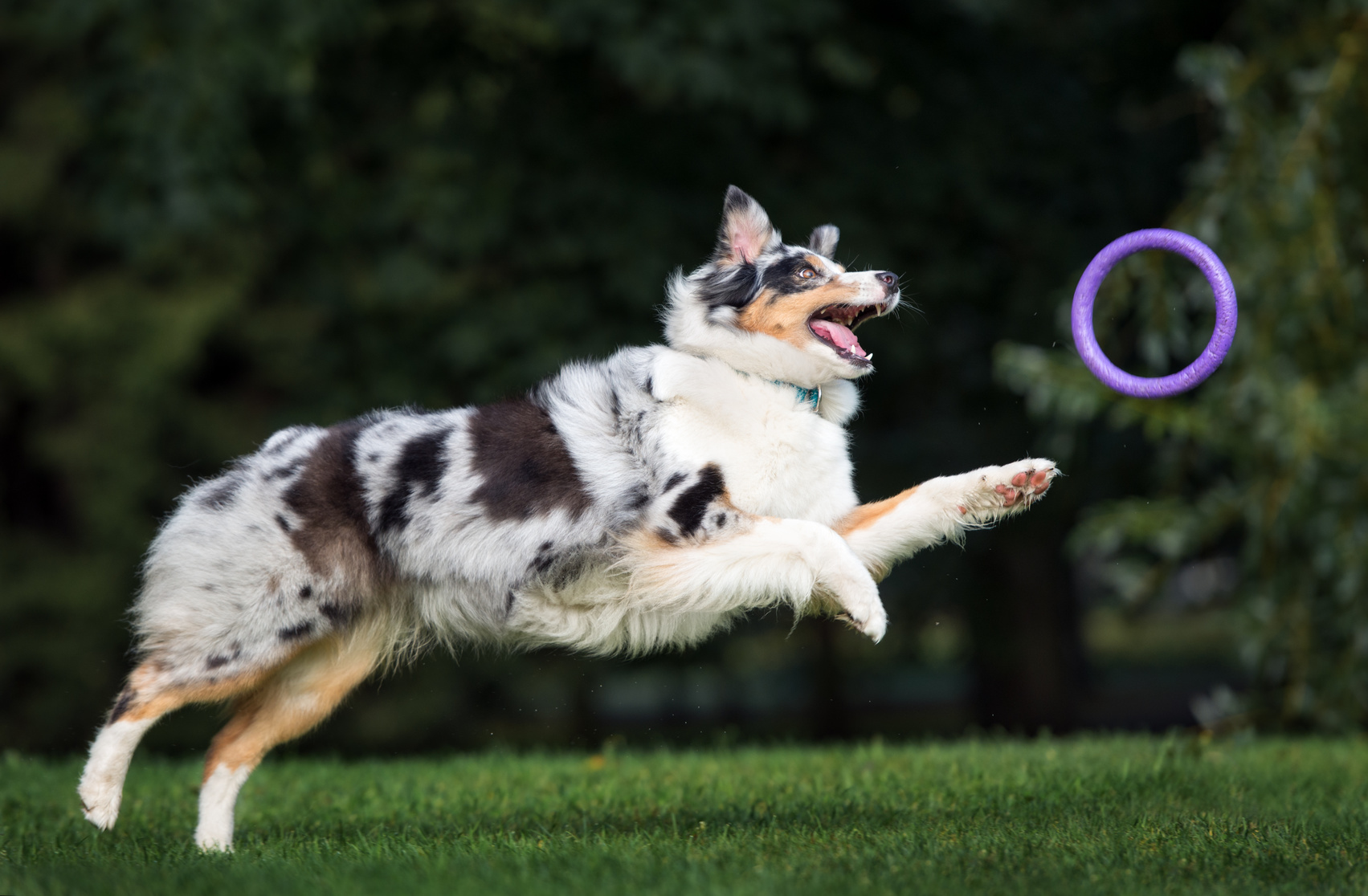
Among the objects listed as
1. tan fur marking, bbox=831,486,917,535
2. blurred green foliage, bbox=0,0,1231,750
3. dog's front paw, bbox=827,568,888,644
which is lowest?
dog's front paw, bbox=827,568,888,644

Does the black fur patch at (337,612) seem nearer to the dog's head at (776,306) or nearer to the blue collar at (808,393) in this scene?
the dog's head at (776,306)

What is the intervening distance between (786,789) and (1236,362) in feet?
12.6

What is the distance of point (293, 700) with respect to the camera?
207 inches

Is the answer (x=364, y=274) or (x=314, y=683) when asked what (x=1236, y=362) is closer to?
(x=314, y=683)

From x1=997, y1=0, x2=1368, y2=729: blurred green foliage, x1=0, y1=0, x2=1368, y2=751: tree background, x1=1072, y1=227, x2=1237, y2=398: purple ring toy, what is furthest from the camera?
x1=0, y1=0, x2=1368, y2=751: tree background

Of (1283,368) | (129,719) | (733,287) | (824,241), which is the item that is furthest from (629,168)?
(129,719)

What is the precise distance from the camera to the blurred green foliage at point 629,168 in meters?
9.45

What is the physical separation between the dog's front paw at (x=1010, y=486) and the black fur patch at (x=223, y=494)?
2.52 metres

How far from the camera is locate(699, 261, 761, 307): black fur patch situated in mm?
4984

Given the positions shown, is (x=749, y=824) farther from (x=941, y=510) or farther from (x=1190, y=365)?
(x=1190, y=365)

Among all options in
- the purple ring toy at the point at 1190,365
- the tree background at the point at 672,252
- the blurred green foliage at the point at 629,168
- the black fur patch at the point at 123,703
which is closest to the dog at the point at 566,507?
the black fur patch at the point at 123,703

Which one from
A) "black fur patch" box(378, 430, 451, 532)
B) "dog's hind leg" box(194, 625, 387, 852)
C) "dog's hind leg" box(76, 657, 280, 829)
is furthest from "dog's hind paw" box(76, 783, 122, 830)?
"black fur patch" box(378, 430, 451, 532)

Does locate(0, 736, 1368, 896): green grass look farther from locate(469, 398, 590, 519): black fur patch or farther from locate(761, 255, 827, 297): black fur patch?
locate(761, 255, 827, 297): black fur patch

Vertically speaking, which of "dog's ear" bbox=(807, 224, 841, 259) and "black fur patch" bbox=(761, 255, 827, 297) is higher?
"dog's ear" bbox=(807, 224, 841, 259)
